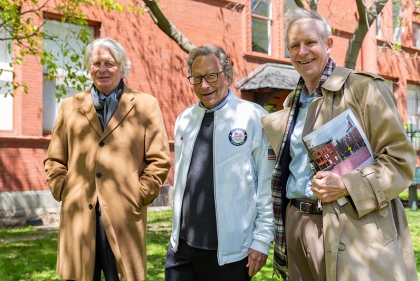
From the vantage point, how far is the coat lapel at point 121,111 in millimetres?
3330

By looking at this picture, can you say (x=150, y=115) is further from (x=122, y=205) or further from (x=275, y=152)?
(x=275, y=152)

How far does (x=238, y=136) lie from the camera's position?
2.96 m

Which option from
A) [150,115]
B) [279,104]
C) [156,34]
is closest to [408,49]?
[279,104]

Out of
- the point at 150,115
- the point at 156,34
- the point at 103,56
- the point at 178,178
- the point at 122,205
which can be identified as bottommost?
the point at 122,205

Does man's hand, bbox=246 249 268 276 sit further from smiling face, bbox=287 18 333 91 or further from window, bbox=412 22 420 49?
window, bbox=412 22 420 49

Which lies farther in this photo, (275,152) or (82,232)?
(82,232)

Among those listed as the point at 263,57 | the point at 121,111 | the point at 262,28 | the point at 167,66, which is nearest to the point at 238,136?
the point at 121,111

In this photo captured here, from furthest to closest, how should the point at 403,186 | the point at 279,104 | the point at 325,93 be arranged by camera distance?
1. the point at 279,104
2. the point at 325,93
3. the point at 403,186

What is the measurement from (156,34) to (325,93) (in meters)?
10.7

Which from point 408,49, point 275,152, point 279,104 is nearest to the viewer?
point 275,152

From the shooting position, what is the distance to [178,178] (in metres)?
3.14

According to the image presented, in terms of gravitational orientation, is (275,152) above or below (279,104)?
below

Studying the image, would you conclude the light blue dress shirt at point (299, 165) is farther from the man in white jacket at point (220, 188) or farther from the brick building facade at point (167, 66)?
the brick building facade at point (167, 66)

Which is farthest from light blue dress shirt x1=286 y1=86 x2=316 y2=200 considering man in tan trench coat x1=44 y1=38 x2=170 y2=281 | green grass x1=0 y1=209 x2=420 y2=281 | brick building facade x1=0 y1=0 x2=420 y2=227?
brick building facade x1=0 y1=0 x2=420 y2=227
